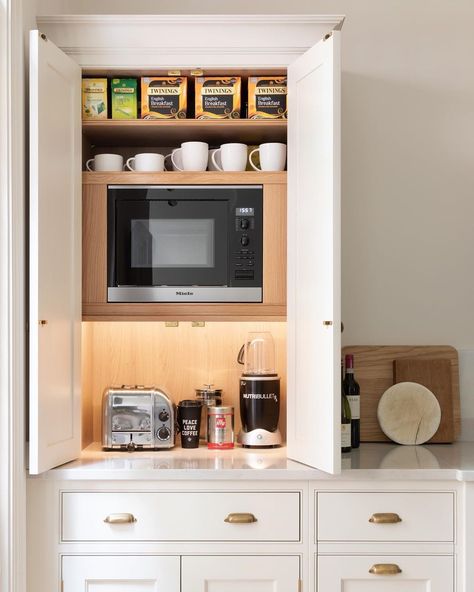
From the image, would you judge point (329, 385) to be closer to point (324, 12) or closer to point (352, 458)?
point (352, 458)

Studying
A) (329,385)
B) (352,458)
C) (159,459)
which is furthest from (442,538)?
(159,459)

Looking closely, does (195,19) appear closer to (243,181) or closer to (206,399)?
(243,181)

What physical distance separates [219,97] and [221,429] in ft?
3.51

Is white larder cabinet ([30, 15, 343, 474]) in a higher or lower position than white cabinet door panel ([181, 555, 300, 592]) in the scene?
higher

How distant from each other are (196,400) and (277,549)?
597 millimetres

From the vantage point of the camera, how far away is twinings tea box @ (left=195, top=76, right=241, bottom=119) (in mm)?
2574

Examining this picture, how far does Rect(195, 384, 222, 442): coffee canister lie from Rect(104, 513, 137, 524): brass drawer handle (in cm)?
52

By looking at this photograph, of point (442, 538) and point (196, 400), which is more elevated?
point (196, 400)

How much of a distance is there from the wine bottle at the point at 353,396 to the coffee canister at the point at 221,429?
0.39 m

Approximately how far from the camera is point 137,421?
2576 millimetres

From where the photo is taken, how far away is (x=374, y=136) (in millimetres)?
2906

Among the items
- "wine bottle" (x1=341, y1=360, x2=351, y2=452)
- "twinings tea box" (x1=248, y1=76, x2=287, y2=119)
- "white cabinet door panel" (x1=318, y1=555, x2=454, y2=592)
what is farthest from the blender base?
"twinings tea box" (x1=248, y1=76, x2=287, y2=119)

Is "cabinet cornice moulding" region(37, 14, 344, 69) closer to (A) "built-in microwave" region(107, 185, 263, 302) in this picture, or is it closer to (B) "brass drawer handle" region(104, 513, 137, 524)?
(A) "built-in microwave" region(107, 185, 263, 302)

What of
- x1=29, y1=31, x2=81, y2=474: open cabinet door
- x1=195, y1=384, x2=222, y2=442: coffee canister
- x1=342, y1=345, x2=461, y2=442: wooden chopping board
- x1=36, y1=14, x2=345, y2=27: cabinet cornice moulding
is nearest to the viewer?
x1=29, y1=31, x2=81, y2=474: open cabinet door
